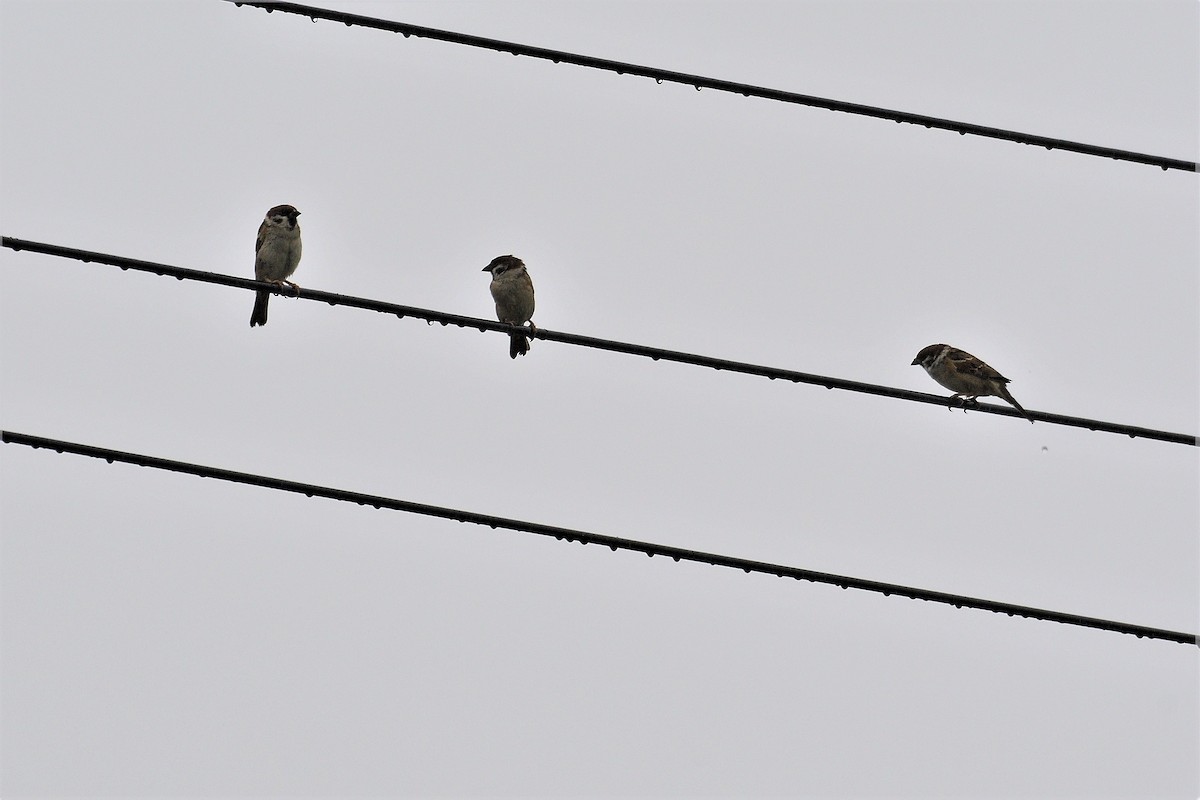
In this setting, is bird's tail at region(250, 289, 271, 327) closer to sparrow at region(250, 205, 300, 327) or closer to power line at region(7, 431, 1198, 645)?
sparrow at region(250, 205, 300, 327)

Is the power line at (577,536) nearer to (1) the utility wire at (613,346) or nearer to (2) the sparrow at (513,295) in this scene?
(1) the utility wire at (613,346)

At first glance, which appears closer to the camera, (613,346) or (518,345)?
(613,346)

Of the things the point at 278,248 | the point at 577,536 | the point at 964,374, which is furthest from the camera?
the point at 278,248

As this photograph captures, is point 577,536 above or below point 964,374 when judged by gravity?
below

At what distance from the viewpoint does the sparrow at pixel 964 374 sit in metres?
15.4

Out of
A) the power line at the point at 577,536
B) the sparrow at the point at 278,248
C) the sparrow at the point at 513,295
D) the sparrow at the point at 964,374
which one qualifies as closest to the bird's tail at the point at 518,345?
the sparrow at the point at 513,295

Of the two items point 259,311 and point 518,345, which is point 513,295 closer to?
point 518,345

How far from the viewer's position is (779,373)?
1035cm

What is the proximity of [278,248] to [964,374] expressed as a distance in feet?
20.8

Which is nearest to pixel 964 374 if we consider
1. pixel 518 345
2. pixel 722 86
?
pixel 518 345

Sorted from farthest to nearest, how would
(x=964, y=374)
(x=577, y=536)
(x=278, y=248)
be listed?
(x=278, y=248) → (x=964, y=374) → (x=577, y=536)

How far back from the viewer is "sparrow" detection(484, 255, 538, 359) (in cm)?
1595

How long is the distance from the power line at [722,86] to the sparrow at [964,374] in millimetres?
4020

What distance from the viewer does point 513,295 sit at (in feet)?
52.4
